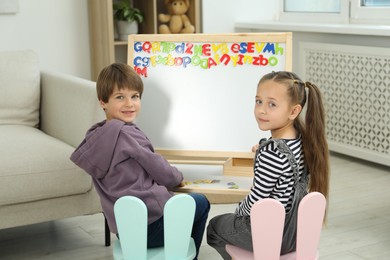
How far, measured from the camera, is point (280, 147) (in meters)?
1.90

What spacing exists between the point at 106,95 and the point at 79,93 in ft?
2.24

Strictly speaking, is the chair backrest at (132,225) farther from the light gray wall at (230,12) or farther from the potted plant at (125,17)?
the light gray wall at (230,12)

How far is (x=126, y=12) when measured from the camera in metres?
3.96

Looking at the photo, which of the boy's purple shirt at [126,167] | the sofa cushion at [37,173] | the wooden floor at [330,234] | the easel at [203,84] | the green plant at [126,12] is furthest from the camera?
the green plant at [126,12]

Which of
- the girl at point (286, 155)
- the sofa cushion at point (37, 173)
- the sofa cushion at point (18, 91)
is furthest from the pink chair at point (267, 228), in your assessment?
the sofa cushion at point (18, 91)

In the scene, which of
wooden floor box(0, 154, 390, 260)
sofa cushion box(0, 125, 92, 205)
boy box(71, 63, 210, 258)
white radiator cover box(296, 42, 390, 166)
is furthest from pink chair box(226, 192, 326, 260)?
white radiator cover box(296, 42, 390, 166)

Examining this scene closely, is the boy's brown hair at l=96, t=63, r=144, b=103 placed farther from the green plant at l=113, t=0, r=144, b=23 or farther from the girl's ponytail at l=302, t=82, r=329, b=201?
the green plant at l=113, t=0, r=144, b=23

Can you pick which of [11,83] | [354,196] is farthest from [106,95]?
[354,196]

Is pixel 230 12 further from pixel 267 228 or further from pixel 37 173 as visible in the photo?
pixel 267 228

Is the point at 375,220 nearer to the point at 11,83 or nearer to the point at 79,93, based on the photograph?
the point at 79,93

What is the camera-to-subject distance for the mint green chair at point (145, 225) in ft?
6.17

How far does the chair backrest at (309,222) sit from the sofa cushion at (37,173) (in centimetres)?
110

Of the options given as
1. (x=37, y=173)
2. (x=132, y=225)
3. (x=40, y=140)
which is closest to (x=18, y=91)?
(x=40, y=140)

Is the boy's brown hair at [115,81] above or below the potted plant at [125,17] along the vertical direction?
below
